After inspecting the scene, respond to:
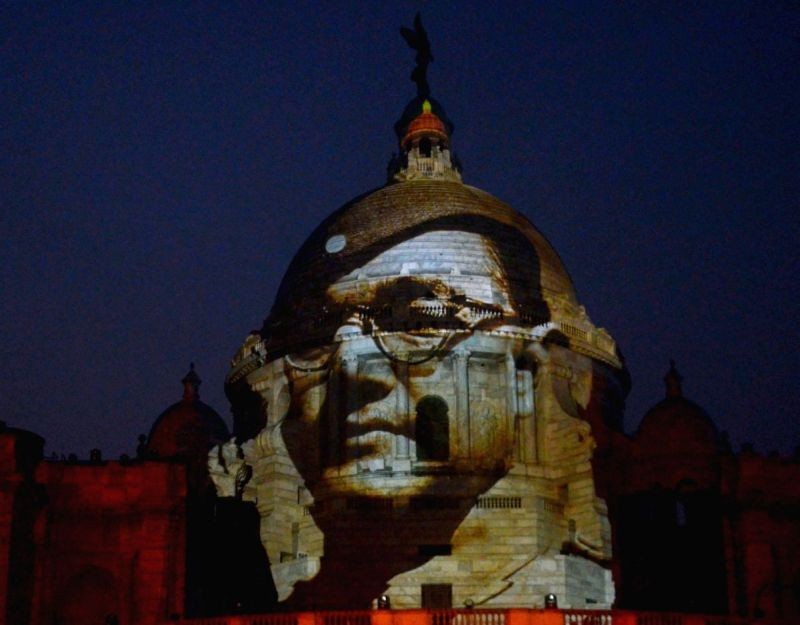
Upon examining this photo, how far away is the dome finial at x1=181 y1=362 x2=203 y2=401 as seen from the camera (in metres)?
58.2

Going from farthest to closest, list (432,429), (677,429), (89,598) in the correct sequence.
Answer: (432,429), (677,429), (89,598)

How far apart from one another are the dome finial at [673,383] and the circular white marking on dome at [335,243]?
1536 cm

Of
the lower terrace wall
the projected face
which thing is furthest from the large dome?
the lower terrace wall

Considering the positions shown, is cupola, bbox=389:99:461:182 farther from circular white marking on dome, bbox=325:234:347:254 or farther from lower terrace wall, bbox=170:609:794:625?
lower terrace wall, bbox=170:609:794:625

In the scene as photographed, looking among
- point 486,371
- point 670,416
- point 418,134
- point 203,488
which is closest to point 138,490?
point 203,488

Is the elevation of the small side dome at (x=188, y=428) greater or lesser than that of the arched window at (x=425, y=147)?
lesser

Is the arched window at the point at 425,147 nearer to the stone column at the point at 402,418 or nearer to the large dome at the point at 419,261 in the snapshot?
the large dome at the point at 419,261

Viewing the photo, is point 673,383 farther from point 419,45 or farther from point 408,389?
point 419,45

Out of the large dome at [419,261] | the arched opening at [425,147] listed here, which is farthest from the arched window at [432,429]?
the arched opening at [425,147]

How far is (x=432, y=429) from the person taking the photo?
173 feet

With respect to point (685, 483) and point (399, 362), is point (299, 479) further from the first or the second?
point (685, 483)

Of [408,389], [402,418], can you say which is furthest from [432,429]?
[408,389]

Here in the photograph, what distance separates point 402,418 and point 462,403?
8.01 ft

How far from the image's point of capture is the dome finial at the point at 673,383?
5172 centimetres
